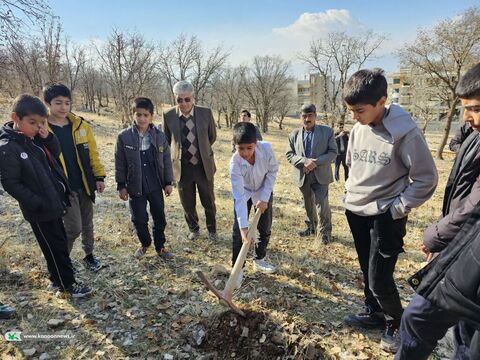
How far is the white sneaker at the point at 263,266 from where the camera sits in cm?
364

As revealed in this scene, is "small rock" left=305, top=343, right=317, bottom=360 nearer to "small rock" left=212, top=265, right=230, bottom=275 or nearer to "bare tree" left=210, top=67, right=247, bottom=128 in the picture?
"small rock" left=212, top=265, right=230, bottom=275

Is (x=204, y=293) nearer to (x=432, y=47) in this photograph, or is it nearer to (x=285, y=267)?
(x=285, y=267)

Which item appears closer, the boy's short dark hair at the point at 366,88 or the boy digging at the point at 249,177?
the boy's short dark hair at the point at 366,88

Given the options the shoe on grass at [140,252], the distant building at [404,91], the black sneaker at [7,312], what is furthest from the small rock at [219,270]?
the distant building at [404,91]

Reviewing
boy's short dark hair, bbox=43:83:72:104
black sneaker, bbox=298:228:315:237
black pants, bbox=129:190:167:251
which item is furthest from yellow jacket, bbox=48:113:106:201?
black sneaker, bbox=298:228:315:237

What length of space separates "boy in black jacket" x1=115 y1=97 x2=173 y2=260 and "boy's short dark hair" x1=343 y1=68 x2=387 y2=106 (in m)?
2.34

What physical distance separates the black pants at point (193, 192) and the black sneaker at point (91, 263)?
4.39ft

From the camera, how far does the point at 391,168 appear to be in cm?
216

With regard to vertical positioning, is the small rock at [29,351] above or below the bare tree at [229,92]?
below

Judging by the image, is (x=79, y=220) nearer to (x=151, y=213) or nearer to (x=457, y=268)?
(x=151, y=213)

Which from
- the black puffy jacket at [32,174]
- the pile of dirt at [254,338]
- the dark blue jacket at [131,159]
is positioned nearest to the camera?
the pile of dirt at [254,338]

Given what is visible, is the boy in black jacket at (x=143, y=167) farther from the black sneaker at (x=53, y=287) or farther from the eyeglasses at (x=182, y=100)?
the black sneaker at (x=53, y=287)

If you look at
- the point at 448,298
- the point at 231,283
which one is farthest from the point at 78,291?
the point at 448,298

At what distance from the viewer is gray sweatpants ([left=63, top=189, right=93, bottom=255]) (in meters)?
3.28
